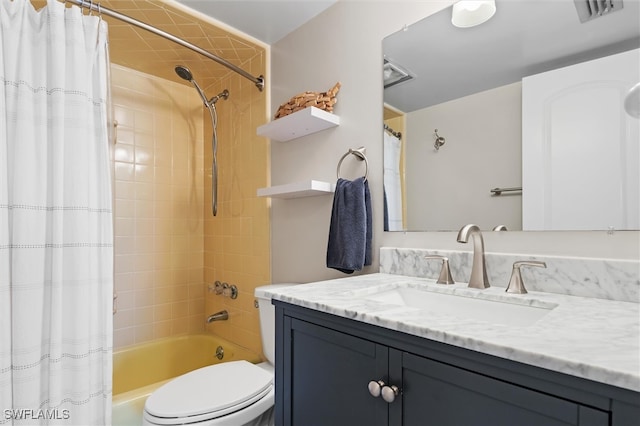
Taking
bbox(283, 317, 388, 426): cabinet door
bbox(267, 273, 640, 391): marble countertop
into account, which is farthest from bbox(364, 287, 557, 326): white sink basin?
bbox(283, 317, 388, 426): cabinet door

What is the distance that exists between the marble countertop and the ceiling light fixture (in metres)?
0.94

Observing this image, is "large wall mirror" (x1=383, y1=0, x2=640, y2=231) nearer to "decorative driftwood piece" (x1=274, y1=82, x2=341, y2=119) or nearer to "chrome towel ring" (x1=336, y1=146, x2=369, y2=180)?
"chrome towel ring" (x1=336, y1=146, x2=369, y2=180)

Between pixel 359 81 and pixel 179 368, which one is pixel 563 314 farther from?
pixel 179 368

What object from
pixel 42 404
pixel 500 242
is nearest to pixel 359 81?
pixel 500 242

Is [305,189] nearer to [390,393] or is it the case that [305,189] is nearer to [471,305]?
[471,305]

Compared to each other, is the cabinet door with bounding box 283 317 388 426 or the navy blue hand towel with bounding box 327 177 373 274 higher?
the navy blue hand towel with bounding box 327 177 373 274

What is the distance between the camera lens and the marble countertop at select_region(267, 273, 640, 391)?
19.7 inches

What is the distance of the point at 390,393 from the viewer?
708mm

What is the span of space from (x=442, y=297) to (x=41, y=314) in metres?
1.37

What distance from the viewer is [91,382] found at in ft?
4.20


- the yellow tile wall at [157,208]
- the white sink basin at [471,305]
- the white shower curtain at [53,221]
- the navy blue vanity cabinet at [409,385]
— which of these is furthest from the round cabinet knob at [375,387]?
the yellow tile wall at [157,208]

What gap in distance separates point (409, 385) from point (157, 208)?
216 centimetres

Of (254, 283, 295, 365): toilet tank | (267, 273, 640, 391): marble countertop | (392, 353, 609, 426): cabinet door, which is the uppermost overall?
(267, 273, 640, 391): marble countertop

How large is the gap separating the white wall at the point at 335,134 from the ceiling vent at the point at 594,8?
437 mm
